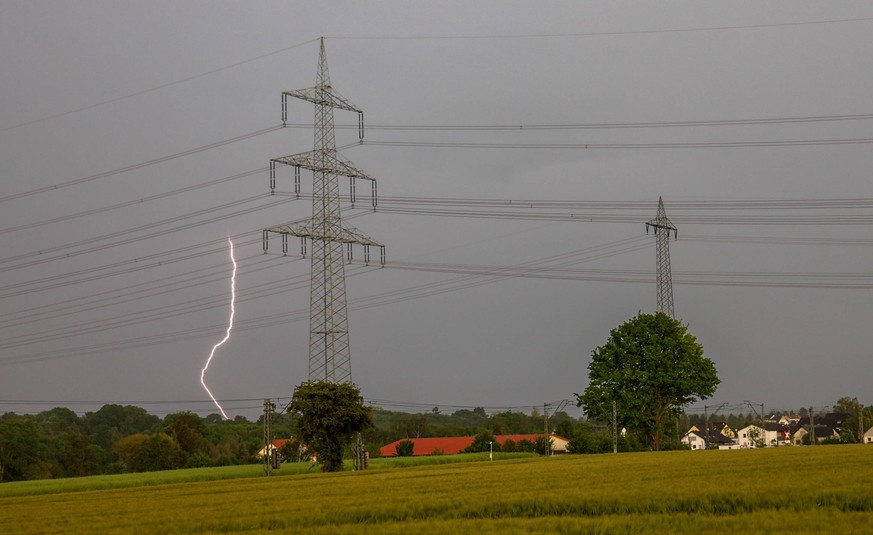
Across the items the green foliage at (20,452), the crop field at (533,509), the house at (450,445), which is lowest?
the house at (450,445)

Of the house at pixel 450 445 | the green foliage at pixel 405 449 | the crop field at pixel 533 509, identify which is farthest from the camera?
the house at pixel 450 445

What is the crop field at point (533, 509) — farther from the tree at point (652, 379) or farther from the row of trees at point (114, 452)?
the row of trees at point (114, 452)

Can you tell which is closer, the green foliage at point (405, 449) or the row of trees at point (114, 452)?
the row of trees at point (114, 452)

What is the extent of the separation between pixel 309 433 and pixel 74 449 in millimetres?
77792

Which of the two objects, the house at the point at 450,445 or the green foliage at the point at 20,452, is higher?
the green foliage at the point at 20,452

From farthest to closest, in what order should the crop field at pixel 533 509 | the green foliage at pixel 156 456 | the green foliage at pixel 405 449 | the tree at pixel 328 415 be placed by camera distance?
the green foliage at pixel 405 449 → the green foliage at pixel 156 456 → the tree at pixel 328 415 → the crop field at pixel 533 509

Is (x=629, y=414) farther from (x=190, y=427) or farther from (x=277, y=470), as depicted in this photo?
(x=190, y=427)

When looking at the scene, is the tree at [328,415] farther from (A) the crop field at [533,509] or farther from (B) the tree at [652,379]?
(B) the tree at [652,379]

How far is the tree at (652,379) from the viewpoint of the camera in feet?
384

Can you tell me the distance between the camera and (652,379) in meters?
117

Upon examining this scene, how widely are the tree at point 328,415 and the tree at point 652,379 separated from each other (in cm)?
4562

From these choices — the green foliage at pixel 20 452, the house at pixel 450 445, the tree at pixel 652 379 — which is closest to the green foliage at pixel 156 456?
the green foliage at pixel 20 452

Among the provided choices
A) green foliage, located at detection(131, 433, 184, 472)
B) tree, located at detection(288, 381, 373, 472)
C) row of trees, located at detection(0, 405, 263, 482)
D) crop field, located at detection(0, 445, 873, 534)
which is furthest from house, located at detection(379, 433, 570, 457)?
crop field, located at detection(0, 445, 873, 534)

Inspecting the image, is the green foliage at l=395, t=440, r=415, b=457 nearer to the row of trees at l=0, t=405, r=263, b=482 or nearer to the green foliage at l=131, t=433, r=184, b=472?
the row of trees at l=0, t=405, r=263, b=482
